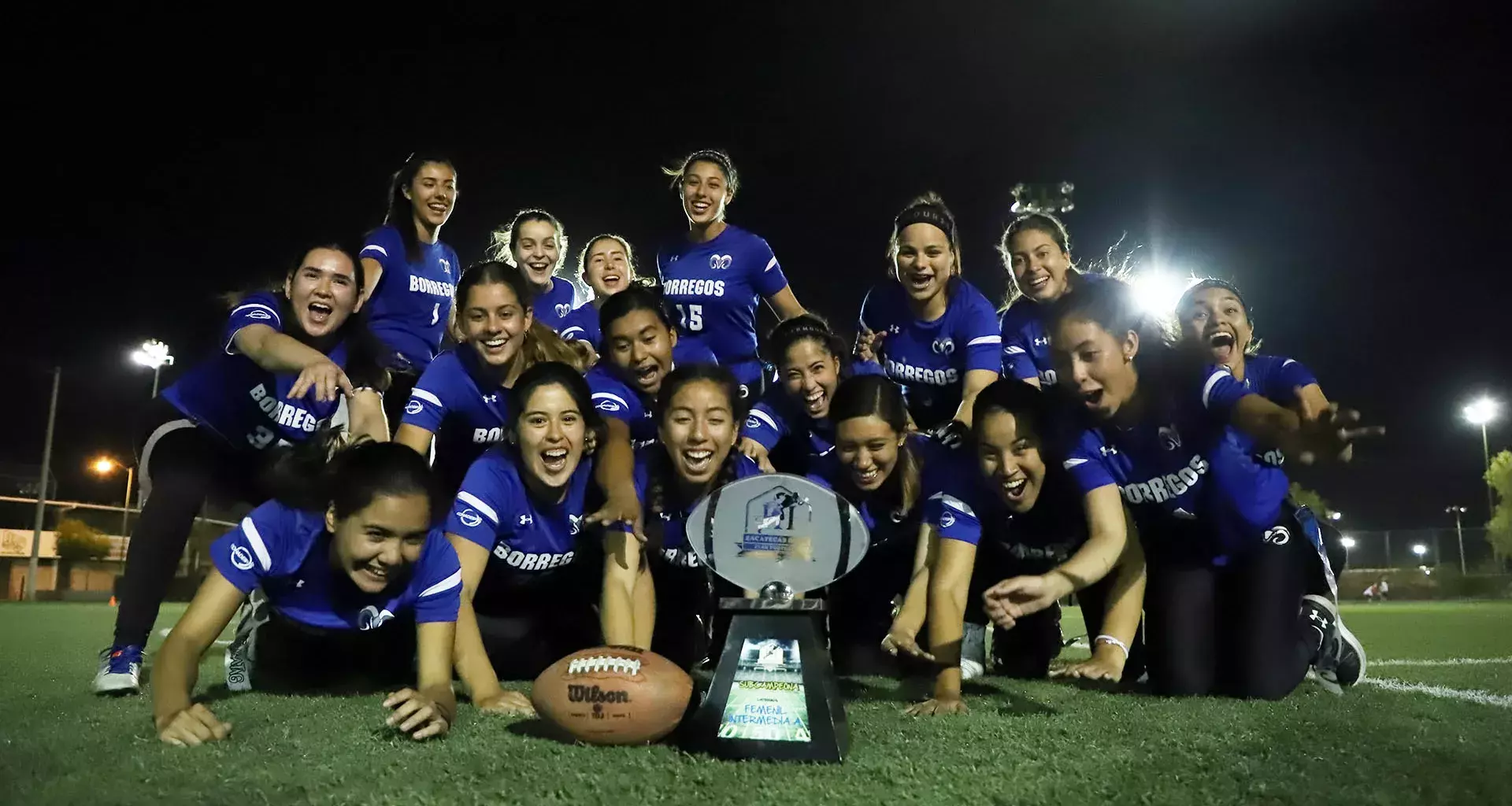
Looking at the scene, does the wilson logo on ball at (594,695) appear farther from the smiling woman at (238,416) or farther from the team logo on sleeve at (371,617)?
the smiling woman at (238,416)

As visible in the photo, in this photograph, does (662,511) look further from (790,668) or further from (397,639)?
(790,668)

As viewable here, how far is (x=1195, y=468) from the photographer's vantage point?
410 cm

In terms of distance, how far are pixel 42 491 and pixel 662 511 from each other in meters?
23.9

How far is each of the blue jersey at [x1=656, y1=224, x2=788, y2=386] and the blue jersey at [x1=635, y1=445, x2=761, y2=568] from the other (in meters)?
1.39

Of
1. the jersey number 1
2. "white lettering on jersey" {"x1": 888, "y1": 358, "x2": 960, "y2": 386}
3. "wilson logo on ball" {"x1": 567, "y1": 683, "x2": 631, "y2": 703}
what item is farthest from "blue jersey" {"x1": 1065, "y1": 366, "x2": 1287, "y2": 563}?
the jersey number 1

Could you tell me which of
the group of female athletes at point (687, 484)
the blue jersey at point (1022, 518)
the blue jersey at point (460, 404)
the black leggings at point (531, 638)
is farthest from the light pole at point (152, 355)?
the blue jersey at point (1022, 518)

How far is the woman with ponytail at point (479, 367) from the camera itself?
4.30 meters

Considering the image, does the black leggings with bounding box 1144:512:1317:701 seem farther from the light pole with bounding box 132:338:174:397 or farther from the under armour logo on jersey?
the light pole with bounding box 132:338:174:397

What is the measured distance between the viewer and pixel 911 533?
4.39 meters

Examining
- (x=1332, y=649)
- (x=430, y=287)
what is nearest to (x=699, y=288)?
(x=430, y=287)

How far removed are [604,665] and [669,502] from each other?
1363mm

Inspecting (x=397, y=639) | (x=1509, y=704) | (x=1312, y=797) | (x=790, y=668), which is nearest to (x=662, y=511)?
(x=397, y=639)

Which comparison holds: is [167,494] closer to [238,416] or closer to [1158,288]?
[238,416]

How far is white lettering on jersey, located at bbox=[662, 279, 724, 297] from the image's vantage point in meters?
5.52
